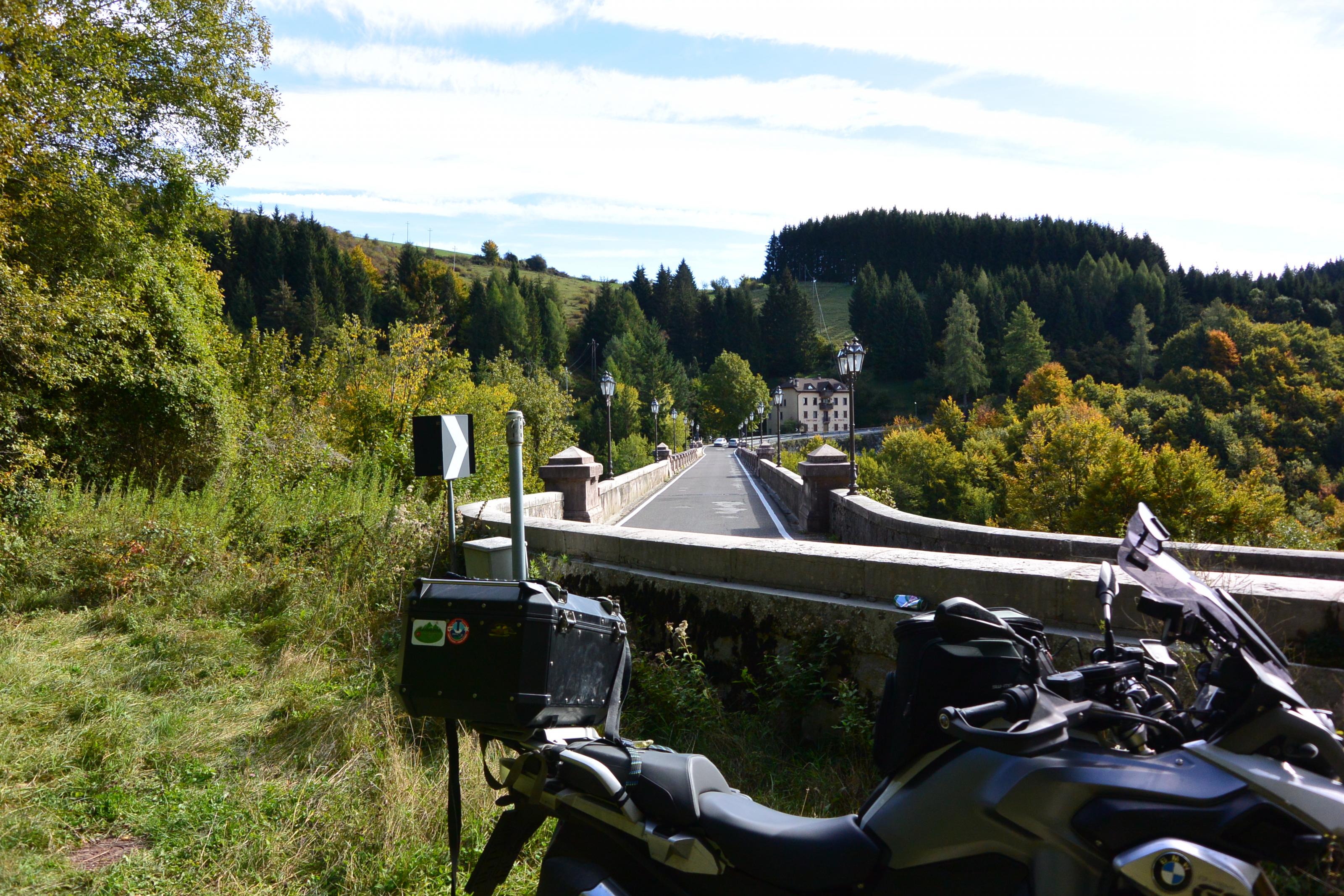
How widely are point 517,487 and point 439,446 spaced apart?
3.31 ft

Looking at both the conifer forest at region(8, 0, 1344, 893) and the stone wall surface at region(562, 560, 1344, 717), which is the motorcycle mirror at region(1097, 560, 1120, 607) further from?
the conifer forest at region(8, 0, 1344, 893)

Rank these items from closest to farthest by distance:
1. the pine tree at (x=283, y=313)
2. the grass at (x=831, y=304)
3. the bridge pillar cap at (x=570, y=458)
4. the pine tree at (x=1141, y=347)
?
the bridge pillar cap at (x=570, y=458) < the pine tree at (x=283, y=313) < the pine tree at (x=1141, y=347) < the grass at (x=831, y=304)

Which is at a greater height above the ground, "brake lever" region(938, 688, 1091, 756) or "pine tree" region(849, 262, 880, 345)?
"pine tree" region(849, 262, 880, 345)

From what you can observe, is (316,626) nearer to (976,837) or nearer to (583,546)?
(583,546)

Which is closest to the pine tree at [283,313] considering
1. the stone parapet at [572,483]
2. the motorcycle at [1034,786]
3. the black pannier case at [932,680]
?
the stone parapet at [572,483]

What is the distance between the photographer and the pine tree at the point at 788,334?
5089 inches

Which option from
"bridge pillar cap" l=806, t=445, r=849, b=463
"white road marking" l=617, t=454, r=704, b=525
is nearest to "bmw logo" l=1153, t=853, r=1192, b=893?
"bridge pillar cap" l=806, t=445, r=849, b=463

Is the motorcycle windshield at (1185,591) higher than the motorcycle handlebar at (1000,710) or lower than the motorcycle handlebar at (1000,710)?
higher

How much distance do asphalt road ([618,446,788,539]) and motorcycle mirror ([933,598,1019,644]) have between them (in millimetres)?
6247

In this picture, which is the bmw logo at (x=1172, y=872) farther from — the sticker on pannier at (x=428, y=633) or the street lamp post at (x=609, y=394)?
the street lamp post at (x=609, y=394)

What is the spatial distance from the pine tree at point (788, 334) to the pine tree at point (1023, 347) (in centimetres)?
3037

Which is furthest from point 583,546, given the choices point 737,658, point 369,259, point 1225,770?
point 369,259

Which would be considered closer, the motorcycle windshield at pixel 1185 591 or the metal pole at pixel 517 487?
the motorcycle windshield at pixel 1185 591

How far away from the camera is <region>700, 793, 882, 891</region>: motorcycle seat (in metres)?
1.96
